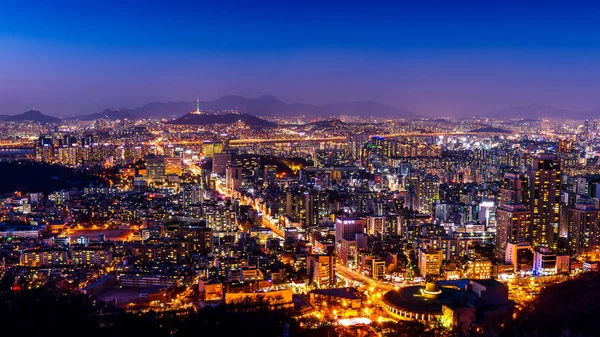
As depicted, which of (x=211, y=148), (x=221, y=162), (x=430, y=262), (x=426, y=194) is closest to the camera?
(x=430, y=262)

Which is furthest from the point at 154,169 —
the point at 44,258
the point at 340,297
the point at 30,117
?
the point at 30,117

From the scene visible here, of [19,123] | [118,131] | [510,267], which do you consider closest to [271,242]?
[510,267]

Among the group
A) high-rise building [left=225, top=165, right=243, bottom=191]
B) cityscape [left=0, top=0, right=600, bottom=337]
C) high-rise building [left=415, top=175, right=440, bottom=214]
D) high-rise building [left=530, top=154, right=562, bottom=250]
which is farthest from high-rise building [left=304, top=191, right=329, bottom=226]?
high-rise building [left=225, top=165, right=243, bottom=191]

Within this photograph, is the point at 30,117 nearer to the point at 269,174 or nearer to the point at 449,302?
the point at 269,174

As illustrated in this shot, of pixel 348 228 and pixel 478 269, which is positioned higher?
pixel 348 228

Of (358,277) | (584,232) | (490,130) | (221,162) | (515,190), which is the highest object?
(490,130)

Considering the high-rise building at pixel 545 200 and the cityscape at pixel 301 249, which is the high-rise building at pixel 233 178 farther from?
the high-rise building at pixel 545 200

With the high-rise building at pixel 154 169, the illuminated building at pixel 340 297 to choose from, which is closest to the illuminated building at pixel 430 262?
the illuminated building at pixel 340 297

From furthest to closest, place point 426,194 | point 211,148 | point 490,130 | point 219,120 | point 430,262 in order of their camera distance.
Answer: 1. point 219,120
2. point 490,130
3. point 211,148
4. point 426,194
5. point 430,262
